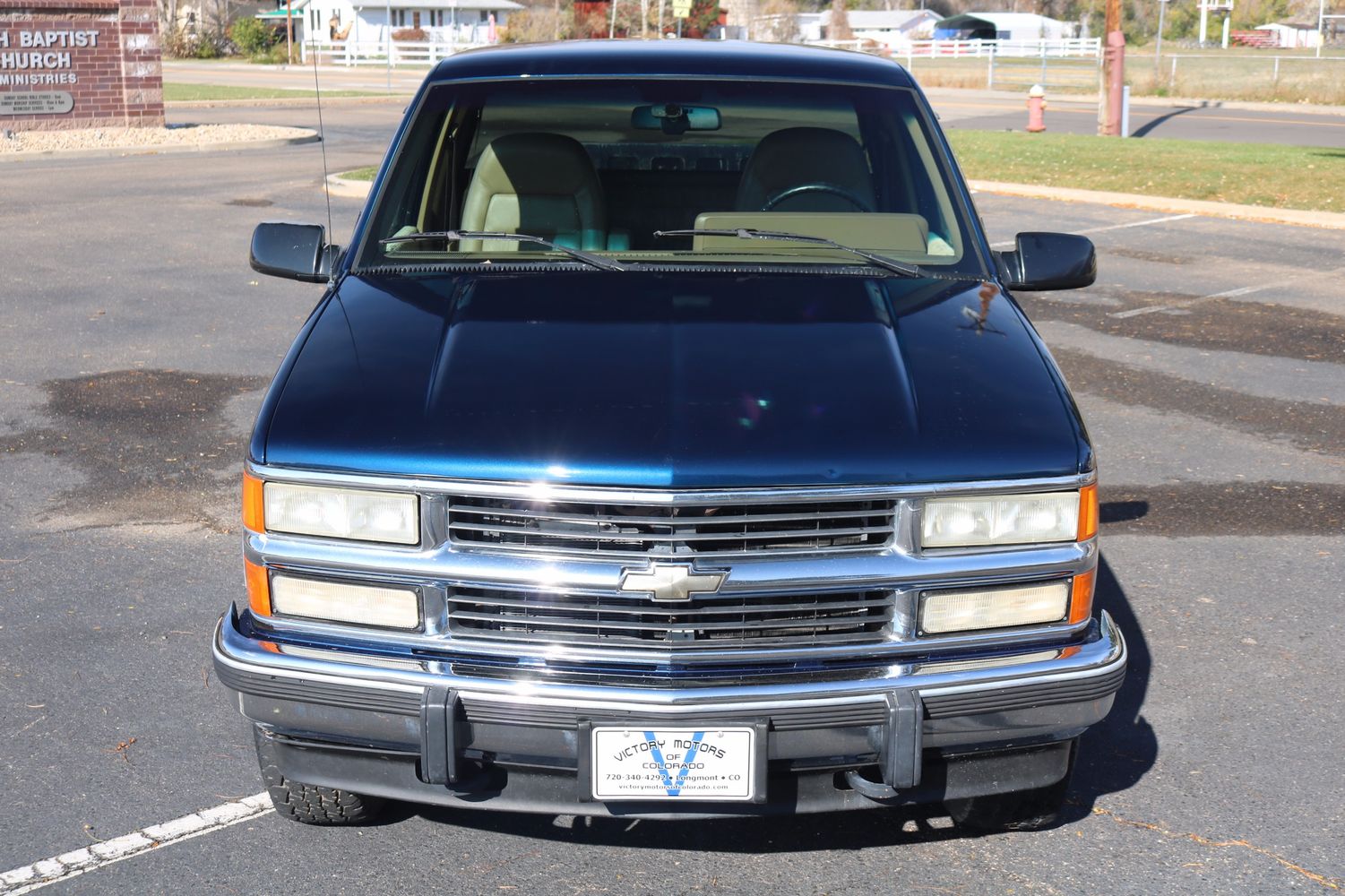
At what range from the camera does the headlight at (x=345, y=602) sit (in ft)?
10.6

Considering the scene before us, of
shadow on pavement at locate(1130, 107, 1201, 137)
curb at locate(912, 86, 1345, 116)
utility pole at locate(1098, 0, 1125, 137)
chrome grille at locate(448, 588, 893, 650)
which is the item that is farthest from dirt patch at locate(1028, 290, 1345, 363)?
curb at locate(912, 86, 1345, 116)

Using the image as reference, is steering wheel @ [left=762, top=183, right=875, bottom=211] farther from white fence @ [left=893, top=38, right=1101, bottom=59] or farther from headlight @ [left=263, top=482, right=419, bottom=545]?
white fence @ [left=893, top=38, right=1101, bottom=59]

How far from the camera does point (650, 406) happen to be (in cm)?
327

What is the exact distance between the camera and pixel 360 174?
61.8 feet

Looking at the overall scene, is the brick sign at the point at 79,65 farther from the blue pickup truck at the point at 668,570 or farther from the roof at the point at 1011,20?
the roof at the point at 1011,20

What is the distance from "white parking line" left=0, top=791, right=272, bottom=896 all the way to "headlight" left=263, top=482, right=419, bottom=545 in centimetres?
99

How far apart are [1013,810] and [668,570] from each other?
1274 millimetres

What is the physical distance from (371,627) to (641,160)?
3.34 meters

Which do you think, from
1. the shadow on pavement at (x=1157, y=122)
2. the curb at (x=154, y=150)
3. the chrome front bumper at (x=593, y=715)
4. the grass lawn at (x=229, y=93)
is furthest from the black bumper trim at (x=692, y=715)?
the grass lawn at (x=229, y=93)

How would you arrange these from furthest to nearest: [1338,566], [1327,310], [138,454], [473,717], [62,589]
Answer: [1327,310], [138,454], [1338,566], [62,589], [473,717]

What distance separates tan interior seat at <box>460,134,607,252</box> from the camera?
469cm

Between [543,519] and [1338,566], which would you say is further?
[1338,566]

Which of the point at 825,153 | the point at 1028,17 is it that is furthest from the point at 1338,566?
the point at 1028,17

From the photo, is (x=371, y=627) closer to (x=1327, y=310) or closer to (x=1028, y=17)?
(x=1327, y=310)
